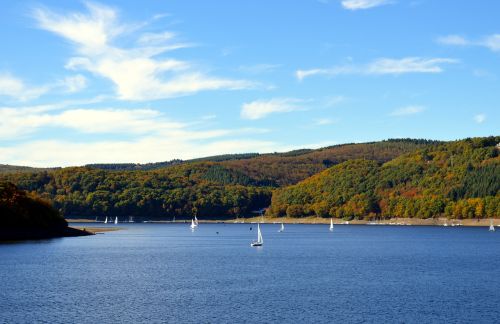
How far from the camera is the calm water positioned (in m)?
64.4

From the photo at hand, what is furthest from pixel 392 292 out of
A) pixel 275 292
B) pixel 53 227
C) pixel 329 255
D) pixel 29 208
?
pixel 53 227

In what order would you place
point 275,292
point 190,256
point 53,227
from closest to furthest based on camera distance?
point 275,292 < point 190,256 < point 53,227

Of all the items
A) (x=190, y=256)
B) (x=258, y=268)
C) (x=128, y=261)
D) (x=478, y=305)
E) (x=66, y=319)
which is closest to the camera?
(x=66, y=319)

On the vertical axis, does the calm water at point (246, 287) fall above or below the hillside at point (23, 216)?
below

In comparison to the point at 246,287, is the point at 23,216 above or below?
above

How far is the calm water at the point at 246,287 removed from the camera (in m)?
64.4

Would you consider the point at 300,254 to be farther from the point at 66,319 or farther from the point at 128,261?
the point at 66,319

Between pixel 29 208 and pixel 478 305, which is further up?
pixel 29 208

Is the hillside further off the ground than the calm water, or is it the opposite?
the hillside

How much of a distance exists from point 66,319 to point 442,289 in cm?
4452

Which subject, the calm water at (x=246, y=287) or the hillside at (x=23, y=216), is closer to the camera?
the calm water at (x=246, y=287)

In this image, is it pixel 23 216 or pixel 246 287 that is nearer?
pixel 246 287

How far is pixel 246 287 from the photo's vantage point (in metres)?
82.7

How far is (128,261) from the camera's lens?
391 ft
